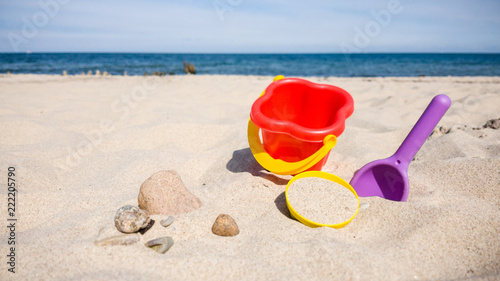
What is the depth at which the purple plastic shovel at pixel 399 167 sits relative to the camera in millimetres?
1637

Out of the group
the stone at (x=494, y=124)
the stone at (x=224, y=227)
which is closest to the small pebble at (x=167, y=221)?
the stone at (x=224, y=227)

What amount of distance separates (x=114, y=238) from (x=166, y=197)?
0.33m

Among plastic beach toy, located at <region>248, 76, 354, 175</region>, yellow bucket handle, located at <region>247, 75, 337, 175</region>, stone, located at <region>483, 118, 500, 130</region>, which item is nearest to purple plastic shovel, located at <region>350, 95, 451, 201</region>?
plastic beach toy, located at <region>248, 76, 354, 175</region>

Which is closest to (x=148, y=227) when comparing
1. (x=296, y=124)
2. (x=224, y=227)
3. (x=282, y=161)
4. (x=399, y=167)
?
(x=224, y=227)

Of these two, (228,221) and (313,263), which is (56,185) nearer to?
(228,221)

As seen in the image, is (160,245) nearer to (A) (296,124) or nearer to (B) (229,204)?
(B) (229,204)

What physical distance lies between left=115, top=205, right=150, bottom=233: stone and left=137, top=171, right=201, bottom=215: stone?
14 centimetres

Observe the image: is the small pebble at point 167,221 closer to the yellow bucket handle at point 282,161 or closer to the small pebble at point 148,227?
the small pebble at point 148,227

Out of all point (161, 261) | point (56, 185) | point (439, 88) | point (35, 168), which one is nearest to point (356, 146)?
point (161, 261)

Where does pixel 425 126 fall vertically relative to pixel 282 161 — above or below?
above

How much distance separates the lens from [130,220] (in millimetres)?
1237

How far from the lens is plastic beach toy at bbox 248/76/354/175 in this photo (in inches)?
59.9

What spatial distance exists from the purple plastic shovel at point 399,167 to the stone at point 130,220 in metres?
1.30

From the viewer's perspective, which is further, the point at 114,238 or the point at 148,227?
the point at 148,227
